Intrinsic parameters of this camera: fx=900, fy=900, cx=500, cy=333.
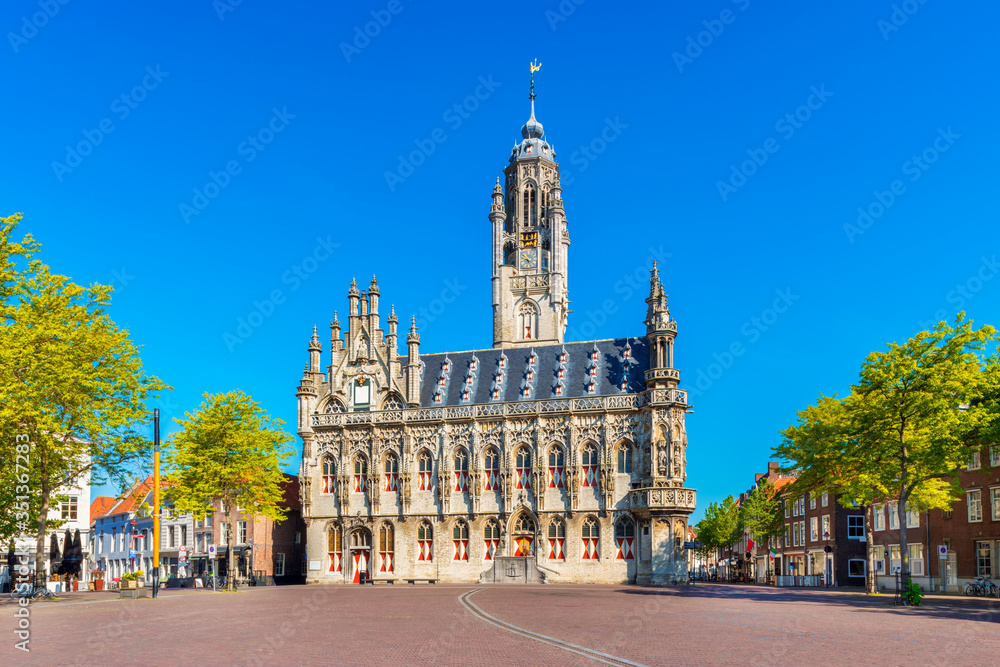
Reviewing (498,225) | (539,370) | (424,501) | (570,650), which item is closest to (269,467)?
(424,501)

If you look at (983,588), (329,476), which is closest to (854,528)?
(983,588)

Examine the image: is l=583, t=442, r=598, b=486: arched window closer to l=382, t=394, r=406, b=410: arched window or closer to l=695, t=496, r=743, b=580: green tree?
l=382, t=394, r=406, b=410: arched window

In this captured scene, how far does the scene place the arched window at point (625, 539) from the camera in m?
63.0

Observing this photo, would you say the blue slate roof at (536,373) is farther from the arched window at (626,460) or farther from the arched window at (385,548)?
the arched window at (385,548)

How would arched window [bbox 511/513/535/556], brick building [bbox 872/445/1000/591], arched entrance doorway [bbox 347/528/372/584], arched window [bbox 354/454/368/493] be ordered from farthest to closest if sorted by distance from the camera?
arched window [bbox 354/454/368/493], arched entrance doorway [bbox 347/528/372/584], arched window [bbox 511/513/535/556], brick building [bbox 872/445/1000/591]

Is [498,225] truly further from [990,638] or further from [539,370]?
[990,638]

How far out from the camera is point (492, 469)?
220 ft

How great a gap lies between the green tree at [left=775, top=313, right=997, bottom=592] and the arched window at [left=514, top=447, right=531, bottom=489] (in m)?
26.2

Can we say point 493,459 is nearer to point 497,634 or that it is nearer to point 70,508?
point 70,508

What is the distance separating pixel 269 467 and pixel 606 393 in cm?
2465

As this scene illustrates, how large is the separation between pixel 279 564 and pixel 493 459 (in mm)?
21216

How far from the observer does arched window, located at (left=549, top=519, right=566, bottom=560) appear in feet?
212

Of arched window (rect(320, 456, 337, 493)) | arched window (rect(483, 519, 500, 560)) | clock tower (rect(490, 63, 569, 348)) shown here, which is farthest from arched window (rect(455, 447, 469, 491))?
clock tower (rect(490, 63, 569, 348))


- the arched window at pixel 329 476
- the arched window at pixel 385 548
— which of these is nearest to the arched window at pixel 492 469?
the arched window at pixel 385 548
